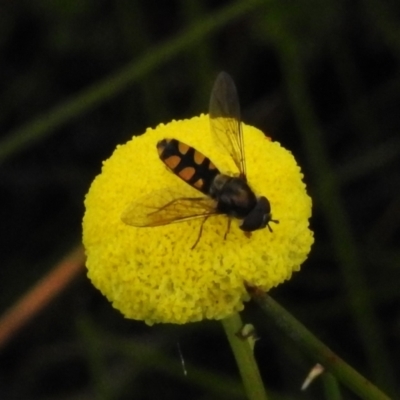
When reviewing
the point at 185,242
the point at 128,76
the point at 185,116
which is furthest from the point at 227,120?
the point at 185,116

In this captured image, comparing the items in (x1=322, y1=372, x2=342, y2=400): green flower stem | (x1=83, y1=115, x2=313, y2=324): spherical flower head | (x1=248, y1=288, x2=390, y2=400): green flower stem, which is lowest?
(x1=322, y1=372, x2=342, y2=400): green flower stem

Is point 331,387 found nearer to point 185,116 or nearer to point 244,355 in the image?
point 244,355

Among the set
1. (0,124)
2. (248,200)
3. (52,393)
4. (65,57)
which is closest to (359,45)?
(65,57)

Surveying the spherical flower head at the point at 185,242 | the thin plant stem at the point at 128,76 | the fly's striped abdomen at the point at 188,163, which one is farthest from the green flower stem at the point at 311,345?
the thin plant stem at the point at 128,76

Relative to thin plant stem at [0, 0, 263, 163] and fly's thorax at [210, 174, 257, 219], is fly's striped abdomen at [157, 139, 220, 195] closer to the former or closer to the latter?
fly's thorax at [210, 174, 257, 219]

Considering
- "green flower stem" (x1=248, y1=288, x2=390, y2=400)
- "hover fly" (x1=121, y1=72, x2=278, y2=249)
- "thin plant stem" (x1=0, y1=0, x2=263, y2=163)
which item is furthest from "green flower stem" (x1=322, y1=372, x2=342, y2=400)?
"thin plant stem" (x1=0, y1=0, x2=263, y2=163)
